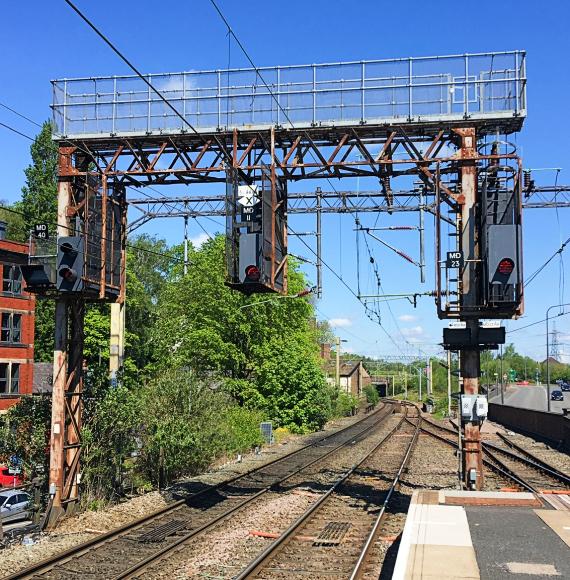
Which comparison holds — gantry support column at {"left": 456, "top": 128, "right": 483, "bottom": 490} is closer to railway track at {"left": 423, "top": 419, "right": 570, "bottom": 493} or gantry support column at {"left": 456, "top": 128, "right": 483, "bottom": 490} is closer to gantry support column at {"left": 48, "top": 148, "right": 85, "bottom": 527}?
railway track at {"left": 423, "top": 419, "right": 570, "bottom": 493}

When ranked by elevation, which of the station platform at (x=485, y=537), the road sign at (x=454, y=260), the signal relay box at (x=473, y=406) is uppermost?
the road sign at (x=454, y=260)

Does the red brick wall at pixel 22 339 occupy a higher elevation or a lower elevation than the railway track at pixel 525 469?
higher

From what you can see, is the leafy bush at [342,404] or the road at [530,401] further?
the road at [530,401]

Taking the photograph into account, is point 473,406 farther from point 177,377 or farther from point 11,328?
point 11,328

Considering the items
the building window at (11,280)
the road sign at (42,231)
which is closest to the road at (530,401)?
the building window at (11,280)

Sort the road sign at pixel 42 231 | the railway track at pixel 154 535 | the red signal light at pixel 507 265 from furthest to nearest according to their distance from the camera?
the road sign at pixel 42 231 → the red signal light at pixel 507 265 → the railway track at pixel 154 535

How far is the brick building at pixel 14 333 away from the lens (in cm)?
4000

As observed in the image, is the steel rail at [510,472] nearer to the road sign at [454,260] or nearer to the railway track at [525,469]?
the railway track at [525,469]

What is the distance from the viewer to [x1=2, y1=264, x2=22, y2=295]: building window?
132 ft

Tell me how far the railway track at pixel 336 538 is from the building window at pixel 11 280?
2657cm

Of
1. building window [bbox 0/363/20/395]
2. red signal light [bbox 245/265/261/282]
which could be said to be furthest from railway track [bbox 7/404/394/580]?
building window [bbox 0/363/20/395]

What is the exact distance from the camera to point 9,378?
40.3 metres

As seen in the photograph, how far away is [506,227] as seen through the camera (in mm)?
13578

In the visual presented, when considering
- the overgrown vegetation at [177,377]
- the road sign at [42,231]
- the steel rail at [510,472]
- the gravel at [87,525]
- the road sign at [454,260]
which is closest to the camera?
the gravel at [87,525]
